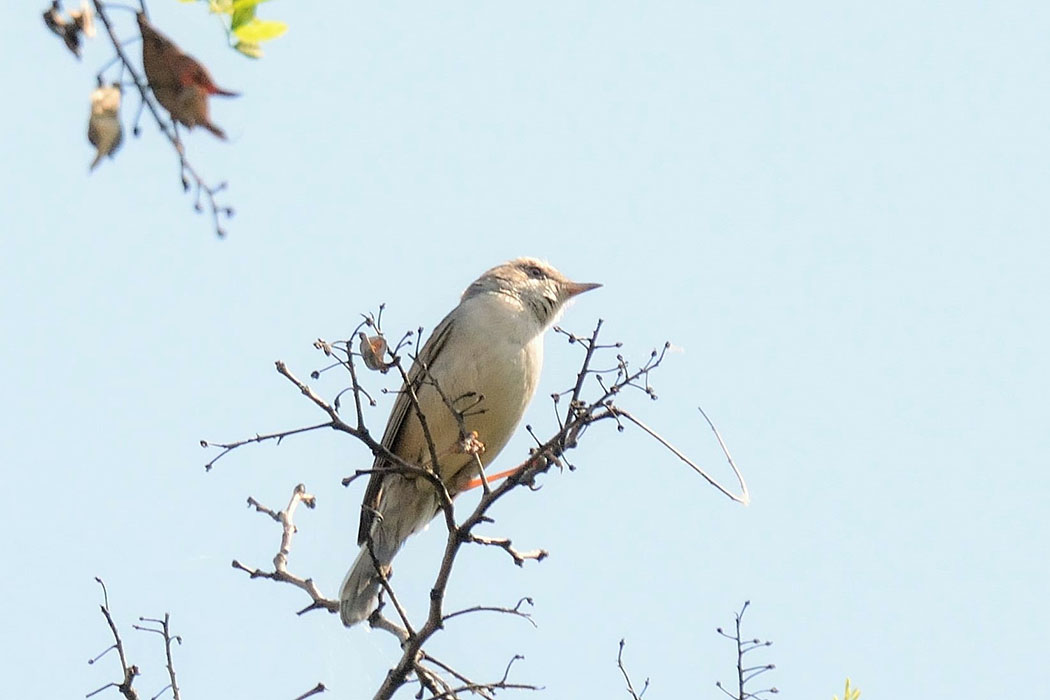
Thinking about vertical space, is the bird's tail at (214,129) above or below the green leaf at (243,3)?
below

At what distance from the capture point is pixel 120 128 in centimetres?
225

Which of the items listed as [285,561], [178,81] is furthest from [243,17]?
[285,561]

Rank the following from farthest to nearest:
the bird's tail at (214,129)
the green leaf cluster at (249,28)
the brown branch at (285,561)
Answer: the brown branch at (285,561) < the green leaf cluster at (249,28) < the bird's tail at (214,129)

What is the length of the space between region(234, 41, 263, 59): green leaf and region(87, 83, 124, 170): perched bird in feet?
1.32

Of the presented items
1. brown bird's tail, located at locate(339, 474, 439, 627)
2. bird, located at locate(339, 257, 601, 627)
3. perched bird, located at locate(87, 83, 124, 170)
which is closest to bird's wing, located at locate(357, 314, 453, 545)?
bird, located at locate(339, 257, 601, 627)

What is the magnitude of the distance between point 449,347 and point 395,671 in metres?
2.59

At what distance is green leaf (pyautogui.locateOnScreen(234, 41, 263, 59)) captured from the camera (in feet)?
8.54

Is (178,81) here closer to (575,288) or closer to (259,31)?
(259,31)

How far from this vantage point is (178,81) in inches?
87.2

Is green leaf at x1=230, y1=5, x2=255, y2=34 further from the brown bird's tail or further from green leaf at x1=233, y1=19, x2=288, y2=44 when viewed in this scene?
the brown bird's tail

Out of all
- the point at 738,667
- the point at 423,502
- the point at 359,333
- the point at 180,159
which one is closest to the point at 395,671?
the point at 359,333

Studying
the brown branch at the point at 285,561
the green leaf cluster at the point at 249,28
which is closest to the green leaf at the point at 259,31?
the green leaf cluster at the point at 249,28

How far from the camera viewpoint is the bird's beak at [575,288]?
Result: 7.33m

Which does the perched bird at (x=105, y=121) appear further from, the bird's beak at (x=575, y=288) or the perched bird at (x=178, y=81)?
the bird's beak at (x=575, y=288)
